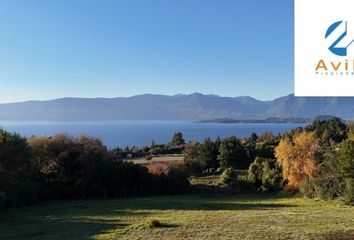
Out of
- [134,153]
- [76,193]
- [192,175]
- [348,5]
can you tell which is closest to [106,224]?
[348,5]

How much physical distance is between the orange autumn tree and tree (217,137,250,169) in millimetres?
12828

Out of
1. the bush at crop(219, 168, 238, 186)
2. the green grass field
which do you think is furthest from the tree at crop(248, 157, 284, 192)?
the green grass field

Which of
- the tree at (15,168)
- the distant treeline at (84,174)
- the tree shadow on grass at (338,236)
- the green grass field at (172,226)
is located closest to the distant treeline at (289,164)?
the distant treeline at (84,174)

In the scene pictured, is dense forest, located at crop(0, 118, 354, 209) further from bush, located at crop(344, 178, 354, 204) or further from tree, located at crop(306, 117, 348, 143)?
tree, located at crop(306, 117, 348, 143)

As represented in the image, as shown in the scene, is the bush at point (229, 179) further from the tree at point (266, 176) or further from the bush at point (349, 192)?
the bush at point (349, 192)

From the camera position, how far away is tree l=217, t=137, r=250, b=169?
6862cm

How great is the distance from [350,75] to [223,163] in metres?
52.7

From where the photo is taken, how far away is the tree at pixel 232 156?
68625 mm

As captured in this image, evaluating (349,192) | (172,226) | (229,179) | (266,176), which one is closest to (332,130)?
(266,176)

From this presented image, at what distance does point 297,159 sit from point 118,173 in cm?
2184

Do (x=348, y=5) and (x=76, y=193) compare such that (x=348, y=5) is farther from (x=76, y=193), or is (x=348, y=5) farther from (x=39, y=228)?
(x=76, y=193)

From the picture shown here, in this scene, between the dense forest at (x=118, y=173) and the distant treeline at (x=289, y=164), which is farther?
the distant treeline at (x=289, y=164)

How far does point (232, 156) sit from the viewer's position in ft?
226

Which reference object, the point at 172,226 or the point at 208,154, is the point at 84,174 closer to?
the point at 172,226
